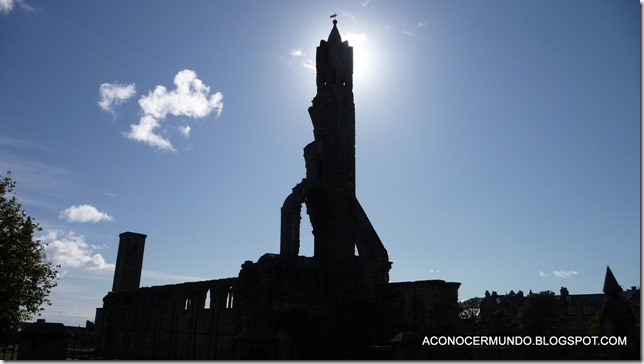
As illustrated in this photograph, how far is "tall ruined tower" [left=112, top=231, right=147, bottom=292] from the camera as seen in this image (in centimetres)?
5247

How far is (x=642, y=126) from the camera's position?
10734mm

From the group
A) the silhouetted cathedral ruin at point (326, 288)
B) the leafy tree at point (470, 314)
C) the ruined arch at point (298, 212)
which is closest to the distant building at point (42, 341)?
the silhouetted cathedral ruin at point (326, 288)

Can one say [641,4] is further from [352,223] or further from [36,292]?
[36,292]

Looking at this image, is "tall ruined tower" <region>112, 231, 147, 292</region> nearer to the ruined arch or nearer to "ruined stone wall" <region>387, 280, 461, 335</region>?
the ruined arch

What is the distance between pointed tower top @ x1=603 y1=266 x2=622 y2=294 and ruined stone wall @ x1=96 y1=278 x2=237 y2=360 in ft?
62.3

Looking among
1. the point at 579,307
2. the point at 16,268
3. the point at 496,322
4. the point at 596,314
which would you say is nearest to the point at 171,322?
the point at 16,268

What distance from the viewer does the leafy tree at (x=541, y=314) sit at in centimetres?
5088

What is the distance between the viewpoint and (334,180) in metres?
27.5

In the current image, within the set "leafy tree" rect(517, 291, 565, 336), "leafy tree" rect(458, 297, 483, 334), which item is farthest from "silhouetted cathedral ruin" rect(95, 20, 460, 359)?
"leafy tree" rect(458, 297, 483, 334)

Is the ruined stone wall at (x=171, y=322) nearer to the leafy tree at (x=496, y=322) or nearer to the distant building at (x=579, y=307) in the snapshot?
the leafy tree at (x=496, y=322)

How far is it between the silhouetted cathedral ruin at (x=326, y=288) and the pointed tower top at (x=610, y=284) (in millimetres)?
7112

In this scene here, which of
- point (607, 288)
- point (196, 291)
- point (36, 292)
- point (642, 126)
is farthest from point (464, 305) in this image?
point (642, 126)

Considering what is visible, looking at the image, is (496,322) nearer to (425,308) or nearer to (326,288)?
(425,308)

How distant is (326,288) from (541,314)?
36.6 m
